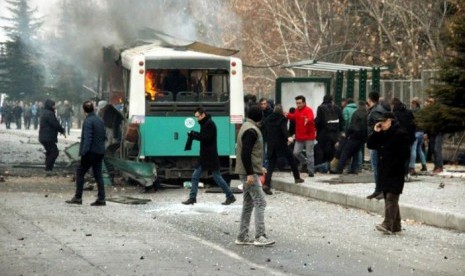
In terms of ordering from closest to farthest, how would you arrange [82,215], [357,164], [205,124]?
1. [82,215]
2. [205,124]
3. [357,164]

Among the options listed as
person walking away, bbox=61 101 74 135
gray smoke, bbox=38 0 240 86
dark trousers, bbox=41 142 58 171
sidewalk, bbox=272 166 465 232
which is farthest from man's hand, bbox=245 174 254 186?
person walking away, bbox=61 101 74 135

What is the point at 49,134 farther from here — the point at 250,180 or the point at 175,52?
the point at 250,180

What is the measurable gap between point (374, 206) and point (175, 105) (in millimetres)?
6397

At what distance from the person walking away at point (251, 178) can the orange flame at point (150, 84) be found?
10.1 meters

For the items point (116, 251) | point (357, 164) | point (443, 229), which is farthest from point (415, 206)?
point (357, 164)

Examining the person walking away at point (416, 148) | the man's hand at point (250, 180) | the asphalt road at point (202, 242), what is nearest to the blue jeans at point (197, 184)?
the asphalt road at point (202, 242)

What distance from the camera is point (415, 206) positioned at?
61.6 ft

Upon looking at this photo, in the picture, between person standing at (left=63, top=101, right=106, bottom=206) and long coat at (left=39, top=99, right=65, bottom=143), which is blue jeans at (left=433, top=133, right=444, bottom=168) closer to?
long coat at (left=39, top=99, right=65, bottom=143)

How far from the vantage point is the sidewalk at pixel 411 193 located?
59.2 feet

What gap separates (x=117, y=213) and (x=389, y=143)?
15.1 feet

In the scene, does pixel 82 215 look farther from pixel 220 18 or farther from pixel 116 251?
pixel 220 18

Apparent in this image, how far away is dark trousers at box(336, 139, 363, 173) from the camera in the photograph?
26219 millimetres

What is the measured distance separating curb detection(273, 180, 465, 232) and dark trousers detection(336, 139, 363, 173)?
6.22 ft

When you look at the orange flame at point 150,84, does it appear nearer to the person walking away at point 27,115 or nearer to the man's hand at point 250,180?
the man's hand at point 250,180
